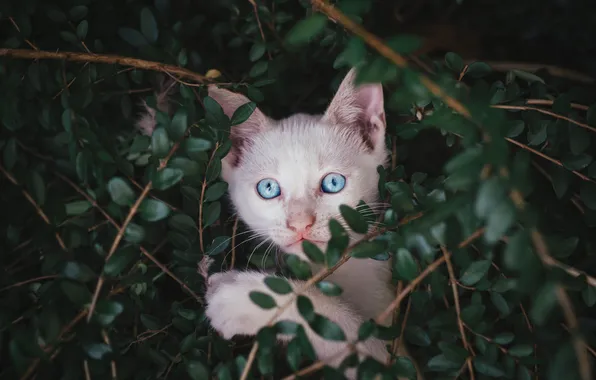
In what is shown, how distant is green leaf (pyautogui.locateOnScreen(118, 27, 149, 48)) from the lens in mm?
1226

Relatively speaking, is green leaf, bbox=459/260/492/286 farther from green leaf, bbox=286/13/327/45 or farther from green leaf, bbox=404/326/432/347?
green leaf, bbox=286/13/327/45

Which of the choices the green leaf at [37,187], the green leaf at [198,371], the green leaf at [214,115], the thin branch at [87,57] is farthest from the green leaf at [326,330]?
the thin branch at [87,57]

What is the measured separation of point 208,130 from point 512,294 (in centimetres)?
71

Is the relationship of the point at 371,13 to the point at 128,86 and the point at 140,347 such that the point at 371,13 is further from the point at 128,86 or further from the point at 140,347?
the point at 140,347

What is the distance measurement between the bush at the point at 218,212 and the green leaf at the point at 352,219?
2 centimetres

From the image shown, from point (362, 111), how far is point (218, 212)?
0.62m

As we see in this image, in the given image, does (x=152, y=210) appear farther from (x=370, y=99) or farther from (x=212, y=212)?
(x=370, y=99)

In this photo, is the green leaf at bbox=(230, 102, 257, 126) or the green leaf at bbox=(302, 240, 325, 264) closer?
the green leaf at bbox=(302, 240, 325, 264)

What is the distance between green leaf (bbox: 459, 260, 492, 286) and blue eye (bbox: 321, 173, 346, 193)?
472 millimetres

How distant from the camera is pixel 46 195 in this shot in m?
0.93

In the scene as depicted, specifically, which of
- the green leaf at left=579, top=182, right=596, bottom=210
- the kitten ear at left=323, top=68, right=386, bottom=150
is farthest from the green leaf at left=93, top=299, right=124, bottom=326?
the green leaf at left=579, top=182, right=596, bottom=210

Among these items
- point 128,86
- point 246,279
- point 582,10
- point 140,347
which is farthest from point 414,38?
point 582,10

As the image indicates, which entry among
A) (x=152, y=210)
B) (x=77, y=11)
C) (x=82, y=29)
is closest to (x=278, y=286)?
(x=152, y=210)

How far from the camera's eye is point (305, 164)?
1326 mm
